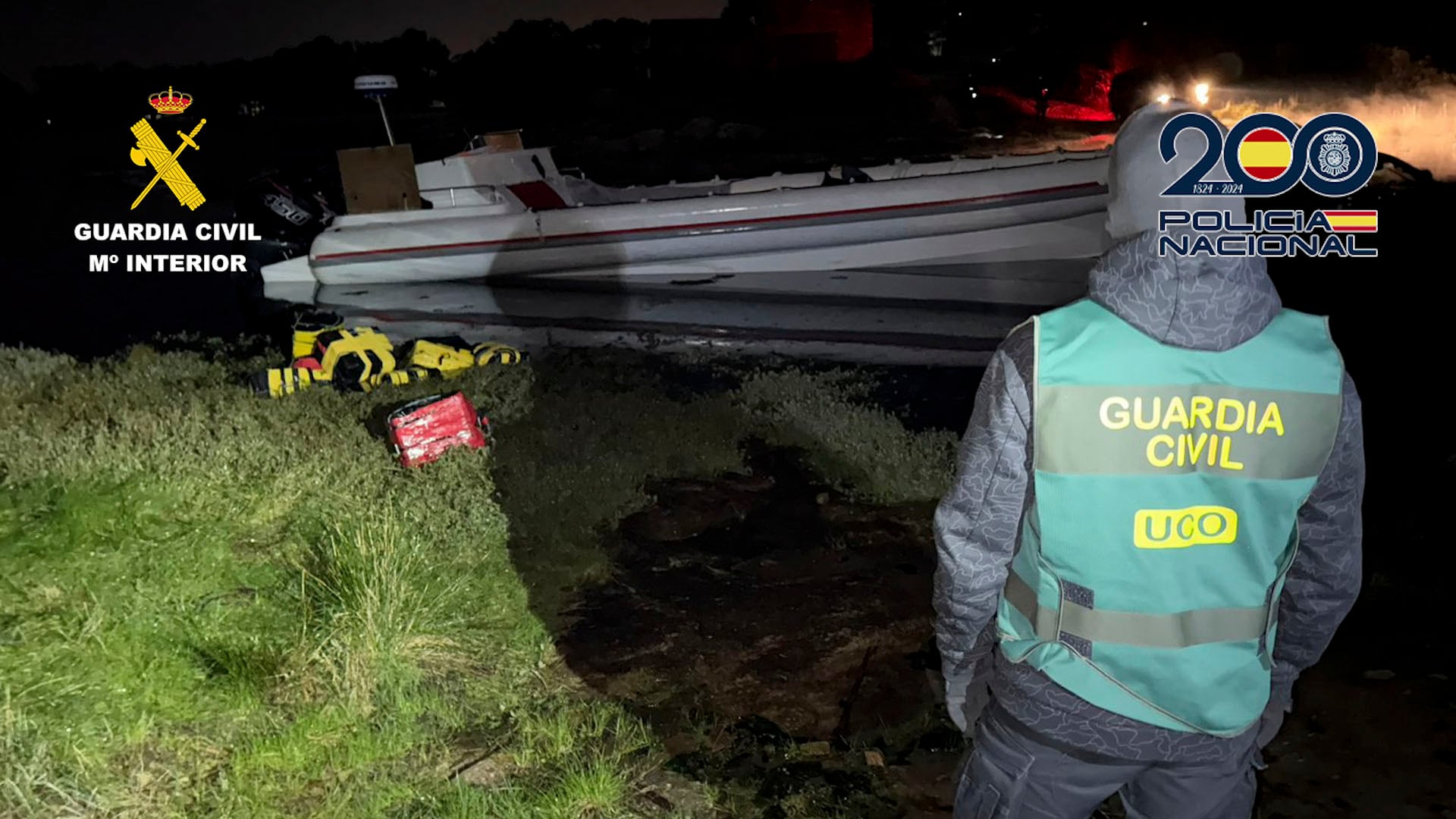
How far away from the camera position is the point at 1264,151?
24.7ft

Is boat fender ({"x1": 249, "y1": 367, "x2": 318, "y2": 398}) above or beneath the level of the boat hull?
beneath

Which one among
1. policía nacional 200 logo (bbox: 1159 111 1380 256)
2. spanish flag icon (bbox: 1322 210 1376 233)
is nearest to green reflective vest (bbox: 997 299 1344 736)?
policía nacional 200 logo (bbox: 1159 111 1380 256)

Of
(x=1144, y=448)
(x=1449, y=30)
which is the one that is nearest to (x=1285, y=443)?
(x=1144, y=448)

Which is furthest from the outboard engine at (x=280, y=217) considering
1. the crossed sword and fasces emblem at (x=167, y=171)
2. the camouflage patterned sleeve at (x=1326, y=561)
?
the camouflage patterned sleeve at (x=1326, y=561)

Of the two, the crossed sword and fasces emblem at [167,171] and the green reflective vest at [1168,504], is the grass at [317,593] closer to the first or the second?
the green reflective vest at [1168,504]

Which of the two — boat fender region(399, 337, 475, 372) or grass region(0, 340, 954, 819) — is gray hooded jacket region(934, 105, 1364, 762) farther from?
boat fender region(399, 337, 475, 372)

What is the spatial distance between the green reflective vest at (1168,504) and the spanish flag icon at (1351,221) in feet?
41.0

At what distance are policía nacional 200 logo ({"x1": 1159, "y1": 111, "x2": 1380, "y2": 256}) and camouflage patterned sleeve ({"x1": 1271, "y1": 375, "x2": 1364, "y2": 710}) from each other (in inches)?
13.8

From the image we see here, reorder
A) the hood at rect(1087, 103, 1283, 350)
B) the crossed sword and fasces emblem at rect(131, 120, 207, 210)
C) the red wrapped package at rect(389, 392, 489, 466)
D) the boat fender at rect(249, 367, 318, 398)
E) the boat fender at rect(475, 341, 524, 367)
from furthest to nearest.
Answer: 1. the crossed sword and fasces emblem at rect(131, 120, 207, 210)
2. the boat fender at rect(475, 341, 524, 367)
3. the boat fender at rect(249, 367, 318, 398)
4. the red wrapped package at rect(389, 392, 489, 466)
5. the hood at rect(1087, 103, 1283, 350)

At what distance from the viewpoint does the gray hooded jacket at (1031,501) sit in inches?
61.1

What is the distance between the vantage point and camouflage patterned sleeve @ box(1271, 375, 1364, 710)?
64.6 inches

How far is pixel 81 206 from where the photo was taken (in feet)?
62.0

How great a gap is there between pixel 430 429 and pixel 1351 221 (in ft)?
40.5

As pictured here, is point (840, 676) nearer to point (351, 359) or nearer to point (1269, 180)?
point (1269, 180)
